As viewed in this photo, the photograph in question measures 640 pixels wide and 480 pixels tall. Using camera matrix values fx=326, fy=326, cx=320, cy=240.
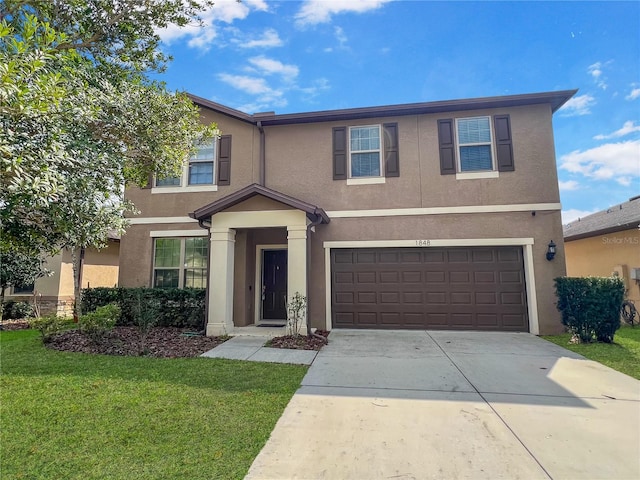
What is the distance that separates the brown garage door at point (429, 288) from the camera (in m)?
8.95

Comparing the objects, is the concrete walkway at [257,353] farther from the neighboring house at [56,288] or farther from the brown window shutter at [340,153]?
the neighboring house at [56,288]

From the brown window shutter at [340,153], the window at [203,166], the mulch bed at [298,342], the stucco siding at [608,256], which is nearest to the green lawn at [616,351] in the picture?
the stucco siding at [608,256]

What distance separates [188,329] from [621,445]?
9010mm

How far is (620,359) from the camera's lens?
6289 millimetres

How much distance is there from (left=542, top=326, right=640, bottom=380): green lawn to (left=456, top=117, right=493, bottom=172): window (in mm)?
4949

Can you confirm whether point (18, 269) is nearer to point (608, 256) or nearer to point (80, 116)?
point (80, 116)

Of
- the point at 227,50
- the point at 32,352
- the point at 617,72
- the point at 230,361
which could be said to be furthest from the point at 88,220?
the point at 617,72

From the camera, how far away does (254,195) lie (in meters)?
8.81

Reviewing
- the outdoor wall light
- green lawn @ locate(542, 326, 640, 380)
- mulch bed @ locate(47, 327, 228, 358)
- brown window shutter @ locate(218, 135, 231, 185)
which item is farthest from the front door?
the outdoor wall light

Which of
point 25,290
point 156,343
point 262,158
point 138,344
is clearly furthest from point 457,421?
point 25,290

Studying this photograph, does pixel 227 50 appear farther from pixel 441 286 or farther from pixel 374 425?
pixel 374 425

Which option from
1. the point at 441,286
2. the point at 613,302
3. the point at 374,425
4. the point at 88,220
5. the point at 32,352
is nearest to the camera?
the point at 374,425

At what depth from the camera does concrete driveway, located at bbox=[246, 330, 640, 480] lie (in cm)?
296

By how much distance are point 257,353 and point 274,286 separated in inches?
147
